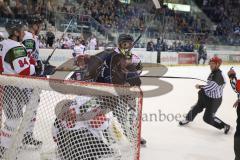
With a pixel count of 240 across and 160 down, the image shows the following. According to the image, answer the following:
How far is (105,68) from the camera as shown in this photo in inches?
158

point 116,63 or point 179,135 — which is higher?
point 116,63

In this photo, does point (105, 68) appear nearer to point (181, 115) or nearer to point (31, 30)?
point (31, 30)

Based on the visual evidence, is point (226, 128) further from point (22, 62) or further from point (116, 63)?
point (22, 62)

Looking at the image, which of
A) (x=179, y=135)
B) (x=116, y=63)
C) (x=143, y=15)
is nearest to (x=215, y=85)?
(x=179, y=135)

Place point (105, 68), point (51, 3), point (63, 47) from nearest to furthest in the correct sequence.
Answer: point (105, 68), point (63, 47), point (51, 3)

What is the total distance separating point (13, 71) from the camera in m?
3.71

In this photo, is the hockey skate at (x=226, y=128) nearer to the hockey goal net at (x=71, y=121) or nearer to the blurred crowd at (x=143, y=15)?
the hockey goal net at (x=71, y=121)

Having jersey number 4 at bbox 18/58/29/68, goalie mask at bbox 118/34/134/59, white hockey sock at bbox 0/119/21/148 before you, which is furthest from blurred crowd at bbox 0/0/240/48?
white hockey sock at bbox 0/119/21/148

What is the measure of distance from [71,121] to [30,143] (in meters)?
0.40

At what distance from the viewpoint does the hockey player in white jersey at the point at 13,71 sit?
10.6 feet

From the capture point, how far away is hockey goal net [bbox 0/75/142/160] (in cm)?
282

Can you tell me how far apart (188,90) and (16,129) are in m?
6.92

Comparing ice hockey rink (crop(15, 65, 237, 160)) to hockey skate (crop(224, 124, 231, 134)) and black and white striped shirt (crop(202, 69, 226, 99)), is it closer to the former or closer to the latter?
hockey skate (crop(224, 124, 231, 134))

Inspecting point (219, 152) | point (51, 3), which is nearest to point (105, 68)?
point (219, 152)
